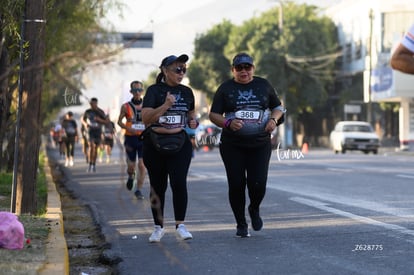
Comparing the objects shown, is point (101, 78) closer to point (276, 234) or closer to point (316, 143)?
point (276, 234)

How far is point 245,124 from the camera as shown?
830cm

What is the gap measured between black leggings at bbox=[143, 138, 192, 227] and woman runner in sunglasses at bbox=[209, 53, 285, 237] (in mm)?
417

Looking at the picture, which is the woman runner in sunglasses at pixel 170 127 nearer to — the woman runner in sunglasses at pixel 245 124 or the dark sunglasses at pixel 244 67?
the woman runner in sunglasses at pixel 245 124

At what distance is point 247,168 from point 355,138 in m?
34.6

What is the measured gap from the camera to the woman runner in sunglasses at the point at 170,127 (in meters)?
8.24

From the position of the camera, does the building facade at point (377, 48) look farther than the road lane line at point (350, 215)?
Yes

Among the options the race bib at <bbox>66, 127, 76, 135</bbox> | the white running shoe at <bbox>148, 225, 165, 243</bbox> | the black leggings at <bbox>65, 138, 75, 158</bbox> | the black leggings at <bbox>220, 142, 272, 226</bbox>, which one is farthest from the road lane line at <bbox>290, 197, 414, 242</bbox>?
the black leggings at <bbox>65, 138, 75, 158</bbox>

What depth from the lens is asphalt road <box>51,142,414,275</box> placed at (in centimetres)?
678

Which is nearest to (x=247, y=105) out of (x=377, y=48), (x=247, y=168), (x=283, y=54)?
(x=247, y=168)

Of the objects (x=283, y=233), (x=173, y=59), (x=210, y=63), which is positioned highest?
(x=210, y=63)

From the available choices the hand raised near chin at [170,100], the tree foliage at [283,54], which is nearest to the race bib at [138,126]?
the hand raised near chin at [170,100]

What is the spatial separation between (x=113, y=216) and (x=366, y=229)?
12.1 ft

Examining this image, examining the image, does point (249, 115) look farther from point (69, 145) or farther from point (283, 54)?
point (283, 54)

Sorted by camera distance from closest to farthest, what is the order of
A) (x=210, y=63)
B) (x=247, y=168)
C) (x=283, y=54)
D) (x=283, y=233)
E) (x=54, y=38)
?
(x=247, y=168)
(x=283, y=233)
(x=54, y=38)
(x=283, y=54)
(x=210, y=63)
